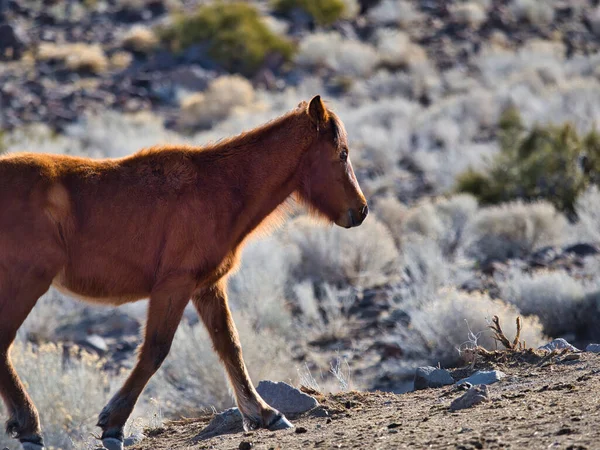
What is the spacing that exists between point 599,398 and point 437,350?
512cm

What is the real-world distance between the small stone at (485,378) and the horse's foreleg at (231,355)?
156 centimetres

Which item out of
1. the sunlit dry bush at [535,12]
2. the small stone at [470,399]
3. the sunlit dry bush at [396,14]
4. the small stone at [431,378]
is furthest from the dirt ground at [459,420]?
the sunlit dry bush at [535,12]

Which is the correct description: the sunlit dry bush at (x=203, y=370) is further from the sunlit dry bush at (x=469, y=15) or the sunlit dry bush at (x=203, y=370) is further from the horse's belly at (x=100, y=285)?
the sunlit dry bush at (x=469, y=15)

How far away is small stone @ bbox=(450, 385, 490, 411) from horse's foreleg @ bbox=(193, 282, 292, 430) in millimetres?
1359

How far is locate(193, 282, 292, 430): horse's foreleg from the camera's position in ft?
24.4

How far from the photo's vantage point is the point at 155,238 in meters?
7.17

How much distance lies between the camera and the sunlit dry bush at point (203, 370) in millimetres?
10727

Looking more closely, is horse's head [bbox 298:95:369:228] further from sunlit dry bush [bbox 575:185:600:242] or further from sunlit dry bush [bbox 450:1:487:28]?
sunlit dry bush [bbox 450:1:487:28]

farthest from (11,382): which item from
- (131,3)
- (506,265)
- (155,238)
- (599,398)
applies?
(131,3)

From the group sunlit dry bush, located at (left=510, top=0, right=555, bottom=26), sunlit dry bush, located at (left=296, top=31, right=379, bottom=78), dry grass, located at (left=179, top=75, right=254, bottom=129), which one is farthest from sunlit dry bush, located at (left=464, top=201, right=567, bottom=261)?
sunlit dry bush, located at (left=510, top=0, right=555, bottom=26)

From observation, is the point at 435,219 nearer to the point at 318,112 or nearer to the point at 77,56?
the point at 318,112

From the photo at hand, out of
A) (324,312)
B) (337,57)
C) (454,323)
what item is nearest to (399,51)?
(337,57)

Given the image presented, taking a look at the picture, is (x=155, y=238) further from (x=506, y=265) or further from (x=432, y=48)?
(x=432, y=48)

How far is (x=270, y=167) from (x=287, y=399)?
1927 mm
